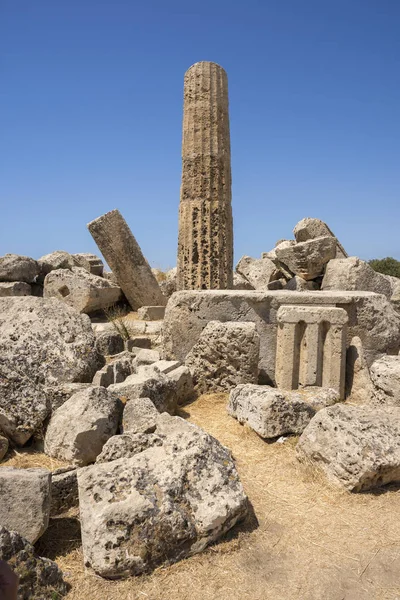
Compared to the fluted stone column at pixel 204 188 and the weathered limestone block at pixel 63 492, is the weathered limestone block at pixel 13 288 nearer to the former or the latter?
the fluted stone column at pixel 204 188

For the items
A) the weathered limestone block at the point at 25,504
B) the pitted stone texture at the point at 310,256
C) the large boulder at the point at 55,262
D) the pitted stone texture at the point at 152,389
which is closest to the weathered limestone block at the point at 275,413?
the pitted stone texture at the point at 152,389

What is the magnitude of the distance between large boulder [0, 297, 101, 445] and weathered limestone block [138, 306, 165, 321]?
14.5ft

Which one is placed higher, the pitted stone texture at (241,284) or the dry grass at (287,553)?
the pitted stone texture at (241,284)

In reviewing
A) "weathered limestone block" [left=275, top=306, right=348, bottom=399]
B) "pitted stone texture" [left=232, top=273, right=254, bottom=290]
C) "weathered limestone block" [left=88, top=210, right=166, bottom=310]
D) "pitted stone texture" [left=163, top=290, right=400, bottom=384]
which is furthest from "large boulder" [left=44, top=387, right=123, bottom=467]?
"pitted stone texture" [left=232, top=273, right=254, bottom=290]

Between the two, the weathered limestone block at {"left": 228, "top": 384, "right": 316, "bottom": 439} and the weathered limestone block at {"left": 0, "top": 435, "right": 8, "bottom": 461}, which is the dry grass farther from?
the weathered limestone block at {"left": 0, "top": 435, "right": 8, "bottom": 461}

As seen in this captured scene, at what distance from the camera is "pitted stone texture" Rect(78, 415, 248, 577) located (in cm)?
236

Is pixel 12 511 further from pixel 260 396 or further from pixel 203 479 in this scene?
pixel 260 396

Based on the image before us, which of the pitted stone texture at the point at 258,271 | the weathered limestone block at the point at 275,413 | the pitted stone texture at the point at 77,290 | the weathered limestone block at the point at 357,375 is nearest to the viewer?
the weathered limestone block at the point at 275,413

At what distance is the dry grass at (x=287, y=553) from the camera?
7.54 ft

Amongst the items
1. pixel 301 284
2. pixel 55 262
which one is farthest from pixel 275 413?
pixel 55 262

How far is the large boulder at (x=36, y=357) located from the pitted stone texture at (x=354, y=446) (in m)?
2.11

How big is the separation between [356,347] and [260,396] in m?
1.80

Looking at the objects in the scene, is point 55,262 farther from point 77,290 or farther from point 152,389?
point 152,389

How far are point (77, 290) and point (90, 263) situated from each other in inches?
138
